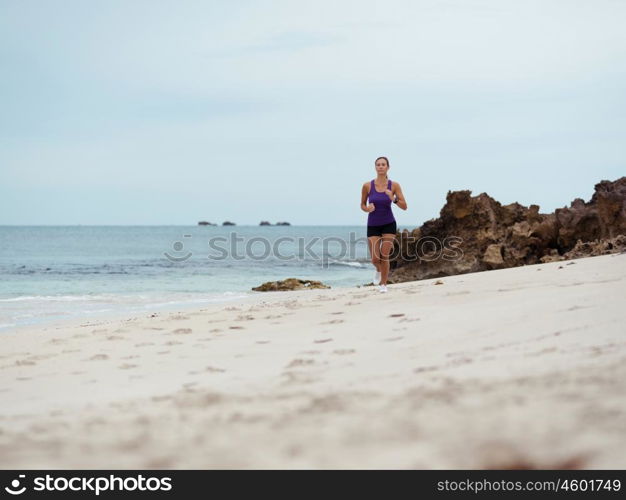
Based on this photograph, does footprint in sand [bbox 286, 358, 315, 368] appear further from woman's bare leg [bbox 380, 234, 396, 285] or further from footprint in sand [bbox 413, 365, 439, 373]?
woman's bare leg [bbox 380, 234, 396, 285]

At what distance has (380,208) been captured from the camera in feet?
28.3

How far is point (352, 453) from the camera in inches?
102

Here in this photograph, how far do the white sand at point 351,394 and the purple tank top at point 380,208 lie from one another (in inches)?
117

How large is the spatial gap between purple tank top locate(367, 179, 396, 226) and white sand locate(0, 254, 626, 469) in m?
2.98

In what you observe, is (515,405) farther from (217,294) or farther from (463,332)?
(217,294)

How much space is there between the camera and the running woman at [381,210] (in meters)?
8.44

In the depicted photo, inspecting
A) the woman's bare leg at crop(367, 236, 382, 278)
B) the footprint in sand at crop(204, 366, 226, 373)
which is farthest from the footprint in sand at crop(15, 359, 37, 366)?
the woman's bare leg at crop(367, 236, 382, 278)

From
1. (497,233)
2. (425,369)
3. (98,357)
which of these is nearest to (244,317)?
(98,357)

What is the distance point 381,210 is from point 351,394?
219 inches

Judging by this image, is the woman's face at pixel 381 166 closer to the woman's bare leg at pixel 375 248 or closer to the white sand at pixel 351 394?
the woman's bare leg at pixel 375 248

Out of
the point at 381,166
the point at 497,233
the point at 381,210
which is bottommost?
the point at 497,233

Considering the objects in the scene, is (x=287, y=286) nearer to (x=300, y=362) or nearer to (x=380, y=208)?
(x=380, y=208)

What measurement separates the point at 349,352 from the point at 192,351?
4.40ft
